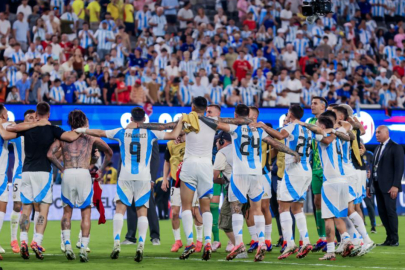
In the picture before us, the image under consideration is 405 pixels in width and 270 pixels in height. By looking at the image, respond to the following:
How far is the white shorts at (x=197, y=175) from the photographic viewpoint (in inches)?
480

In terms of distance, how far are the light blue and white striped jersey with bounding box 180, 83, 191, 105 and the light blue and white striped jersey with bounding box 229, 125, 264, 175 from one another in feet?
39.5

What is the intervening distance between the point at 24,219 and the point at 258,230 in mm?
3562

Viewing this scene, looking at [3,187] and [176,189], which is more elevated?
[3,187]

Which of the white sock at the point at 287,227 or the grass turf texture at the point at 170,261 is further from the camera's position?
the white sock at the point at 287,227

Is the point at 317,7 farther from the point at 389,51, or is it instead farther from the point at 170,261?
the point at 389,51

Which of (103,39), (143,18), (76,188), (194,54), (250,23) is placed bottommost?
(76,188)

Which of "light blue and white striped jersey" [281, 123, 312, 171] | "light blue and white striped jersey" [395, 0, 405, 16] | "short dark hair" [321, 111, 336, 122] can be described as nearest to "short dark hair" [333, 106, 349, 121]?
"short dark hair" [321, 111, 336, 122]

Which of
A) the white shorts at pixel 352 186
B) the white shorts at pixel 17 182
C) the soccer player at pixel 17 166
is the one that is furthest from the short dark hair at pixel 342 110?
the white shorts at pixel 17 182

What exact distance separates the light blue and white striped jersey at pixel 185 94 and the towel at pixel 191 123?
40.2 feet

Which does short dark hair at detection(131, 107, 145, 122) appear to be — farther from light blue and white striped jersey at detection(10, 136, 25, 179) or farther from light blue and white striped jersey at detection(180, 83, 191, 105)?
light blue and white striped jersey at detection(180, 83, 191, 105)

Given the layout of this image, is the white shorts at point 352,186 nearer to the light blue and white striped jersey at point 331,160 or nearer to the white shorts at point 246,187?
the light blue and white striped jersey at point 331,160

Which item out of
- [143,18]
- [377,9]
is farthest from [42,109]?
[377,9]

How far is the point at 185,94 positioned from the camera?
80.7 feet

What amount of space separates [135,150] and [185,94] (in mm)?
12588
